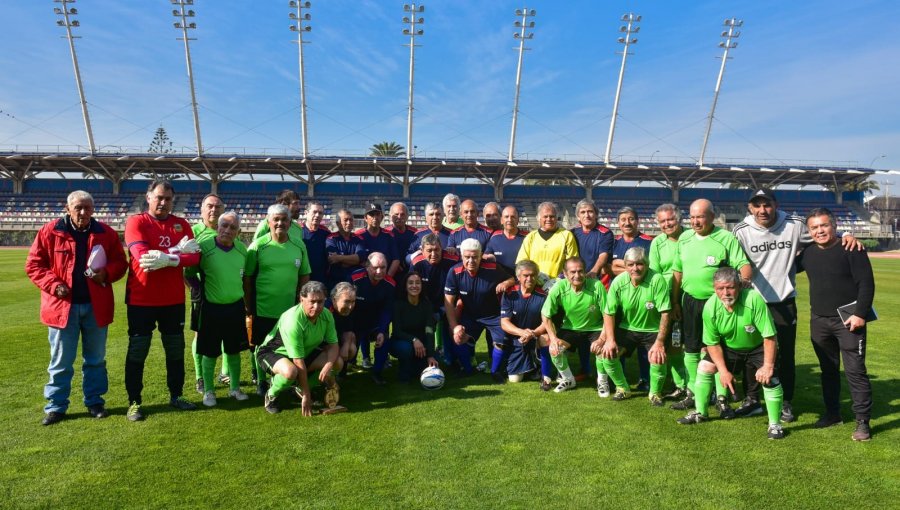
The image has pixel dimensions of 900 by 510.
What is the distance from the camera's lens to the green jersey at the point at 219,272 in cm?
475

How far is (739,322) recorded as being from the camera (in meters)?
4.29

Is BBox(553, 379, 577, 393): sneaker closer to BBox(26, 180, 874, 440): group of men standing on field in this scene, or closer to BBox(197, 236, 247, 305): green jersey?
BBox(26, 180, 874, 440): group of men standing on field

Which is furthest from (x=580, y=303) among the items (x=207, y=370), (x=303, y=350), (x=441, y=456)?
(x=207, y=370)

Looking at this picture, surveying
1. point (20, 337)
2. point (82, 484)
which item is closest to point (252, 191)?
point (20, 337)

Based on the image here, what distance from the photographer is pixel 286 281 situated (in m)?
5.12

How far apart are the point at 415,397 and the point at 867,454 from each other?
3.67 metres

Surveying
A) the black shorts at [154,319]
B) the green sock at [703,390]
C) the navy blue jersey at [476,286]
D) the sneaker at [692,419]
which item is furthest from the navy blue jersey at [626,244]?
the black shorts at [154,319]

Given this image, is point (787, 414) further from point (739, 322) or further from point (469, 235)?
point (469, 235)

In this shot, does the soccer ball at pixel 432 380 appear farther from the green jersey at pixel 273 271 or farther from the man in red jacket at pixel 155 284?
the man in red jacket at pixel 155 284

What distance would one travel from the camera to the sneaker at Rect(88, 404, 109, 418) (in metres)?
4.45

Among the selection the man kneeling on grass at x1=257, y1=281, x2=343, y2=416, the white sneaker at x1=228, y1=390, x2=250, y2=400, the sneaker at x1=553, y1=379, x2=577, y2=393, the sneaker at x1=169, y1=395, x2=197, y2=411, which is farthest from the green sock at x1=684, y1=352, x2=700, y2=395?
the sneaker at x1=169, y1=395, x2=197, y2=411

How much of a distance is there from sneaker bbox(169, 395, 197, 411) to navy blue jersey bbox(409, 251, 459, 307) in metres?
2.61

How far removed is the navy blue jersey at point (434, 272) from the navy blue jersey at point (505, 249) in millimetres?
484

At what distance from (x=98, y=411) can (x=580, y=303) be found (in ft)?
15.3
